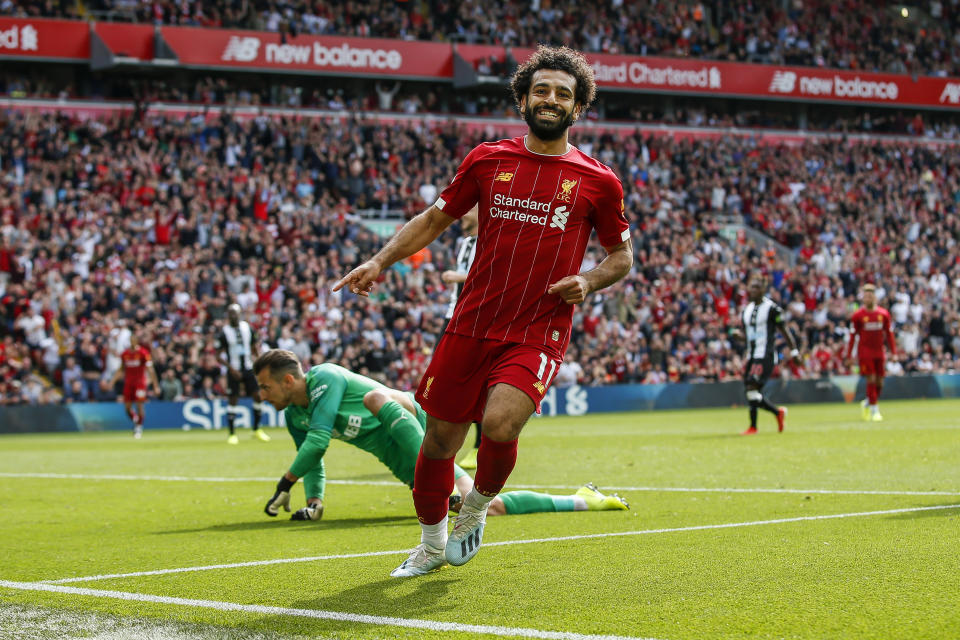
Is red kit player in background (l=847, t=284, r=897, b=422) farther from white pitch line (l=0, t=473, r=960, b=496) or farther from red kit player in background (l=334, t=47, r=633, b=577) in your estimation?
red kit player in background (l=334, t=47, r=633, b=577)

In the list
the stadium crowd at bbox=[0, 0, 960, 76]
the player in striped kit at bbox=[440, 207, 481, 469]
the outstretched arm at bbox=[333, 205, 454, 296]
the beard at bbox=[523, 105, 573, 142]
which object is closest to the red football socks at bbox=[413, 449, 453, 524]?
the outstretched arm at bbox=[333, 205, 454, 296]

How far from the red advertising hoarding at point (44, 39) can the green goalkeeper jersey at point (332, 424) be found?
2888 centimetres

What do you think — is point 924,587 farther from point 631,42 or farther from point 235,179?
point 631,42

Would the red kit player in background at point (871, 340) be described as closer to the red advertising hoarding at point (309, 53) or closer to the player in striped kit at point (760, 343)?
the player in striped kit at point (760, 343)

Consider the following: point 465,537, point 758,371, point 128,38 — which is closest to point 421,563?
point 465,537

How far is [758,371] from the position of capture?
64.0ft

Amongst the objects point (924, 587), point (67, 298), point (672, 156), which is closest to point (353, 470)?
point (924, 587)

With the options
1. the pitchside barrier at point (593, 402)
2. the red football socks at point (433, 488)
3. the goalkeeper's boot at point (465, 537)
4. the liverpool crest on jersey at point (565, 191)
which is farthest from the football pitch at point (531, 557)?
the pitchside barrier at point (593, 402)

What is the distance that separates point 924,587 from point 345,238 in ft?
90.1

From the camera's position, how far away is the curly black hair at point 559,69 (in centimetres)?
609

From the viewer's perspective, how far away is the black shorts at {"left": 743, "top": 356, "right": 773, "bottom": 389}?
19469 millimetres

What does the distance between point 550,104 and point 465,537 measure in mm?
2143

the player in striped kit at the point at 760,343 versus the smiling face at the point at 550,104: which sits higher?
the smiling face at the point at 550,104

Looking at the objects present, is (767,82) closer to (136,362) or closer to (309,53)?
(309,53)
